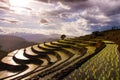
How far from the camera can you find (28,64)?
86.9 feet

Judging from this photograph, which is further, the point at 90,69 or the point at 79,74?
the point at 90,69

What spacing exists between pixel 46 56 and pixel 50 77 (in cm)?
1447

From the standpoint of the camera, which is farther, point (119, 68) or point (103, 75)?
Result: point (119, 68)

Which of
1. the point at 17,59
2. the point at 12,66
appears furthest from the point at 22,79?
the point at 17,59

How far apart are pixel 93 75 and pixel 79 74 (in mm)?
898

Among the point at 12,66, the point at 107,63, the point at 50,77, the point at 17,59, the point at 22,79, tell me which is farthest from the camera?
the point at 17,59

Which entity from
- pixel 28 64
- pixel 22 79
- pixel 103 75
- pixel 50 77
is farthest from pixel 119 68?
pixel 28 64

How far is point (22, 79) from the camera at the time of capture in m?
A: 16.9

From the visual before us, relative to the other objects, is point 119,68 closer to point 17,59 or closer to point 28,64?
point 28,64

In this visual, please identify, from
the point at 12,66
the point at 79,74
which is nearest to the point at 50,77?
the point at 79,74

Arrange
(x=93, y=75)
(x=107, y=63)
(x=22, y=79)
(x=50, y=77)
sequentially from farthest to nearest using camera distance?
(x=107, y=63)
(x=22, y=79)
(x=93, y=75)
(x=50, y=77)

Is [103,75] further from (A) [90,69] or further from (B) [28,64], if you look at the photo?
(B) [28,64]

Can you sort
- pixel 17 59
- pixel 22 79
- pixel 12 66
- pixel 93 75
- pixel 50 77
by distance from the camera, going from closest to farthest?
pixel 50 77 < pixel 93 75 < pixel 22 79 < pixel 12 66 < pixel 17 59

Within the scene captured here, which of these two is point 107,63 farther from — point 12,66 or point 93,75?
point 12,66
